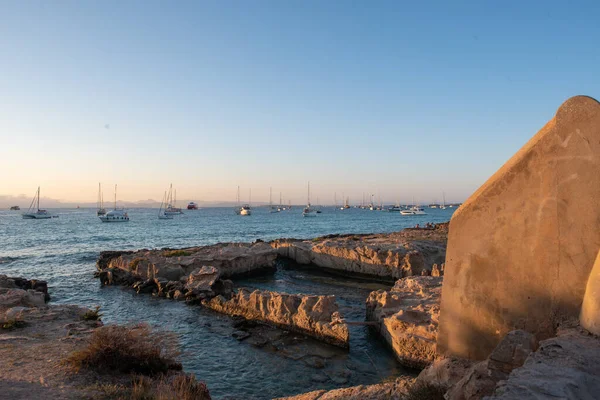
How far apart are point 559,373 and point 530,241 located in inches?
105

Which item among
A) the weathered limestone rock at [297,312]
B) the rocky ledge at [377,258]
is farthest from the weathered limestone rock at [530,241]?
the rocky ledge at [377,258]

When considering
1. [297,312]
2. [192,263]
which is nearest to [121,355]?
[297,312]

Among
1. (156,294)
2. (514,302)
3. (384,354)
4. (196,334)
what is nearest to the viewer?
(514,302)

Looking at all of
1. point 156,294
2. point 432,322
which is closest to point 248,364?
point 432,322

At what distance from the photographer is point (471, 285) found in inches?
260

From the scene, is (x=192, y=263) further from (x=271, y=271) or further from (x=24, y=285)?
(x=24, y=285)

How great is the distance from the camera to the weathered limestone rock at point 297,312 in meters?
13.3

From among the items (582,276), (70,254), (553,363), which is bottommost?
(70,254)

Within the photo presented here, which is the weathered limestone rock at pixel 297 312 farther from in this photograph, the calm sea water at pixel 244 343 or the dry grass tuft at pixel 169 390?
the dry grass tuft at pixel 169 390

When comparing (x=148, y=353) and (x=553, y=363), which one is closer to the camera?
(x=553, y=363)

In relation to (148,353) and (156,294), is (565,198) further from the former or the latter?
(156,294)

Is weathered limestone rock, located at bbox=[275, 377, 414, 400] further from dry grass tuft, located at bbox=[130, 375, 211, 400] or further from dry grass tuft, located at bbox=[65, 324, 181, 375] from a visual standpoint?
dry grass tuft, located at bbox=[65, 324, 181, 375]

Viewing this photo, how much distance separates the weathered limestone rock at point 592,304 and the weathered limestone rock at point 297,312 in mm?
8723

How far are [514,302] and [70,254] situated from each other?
44.1m
